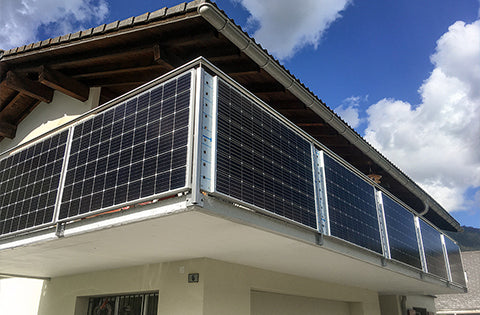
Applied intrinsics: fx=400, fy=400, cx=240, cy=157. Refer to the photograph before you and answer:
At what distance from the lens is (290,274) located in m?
9.27

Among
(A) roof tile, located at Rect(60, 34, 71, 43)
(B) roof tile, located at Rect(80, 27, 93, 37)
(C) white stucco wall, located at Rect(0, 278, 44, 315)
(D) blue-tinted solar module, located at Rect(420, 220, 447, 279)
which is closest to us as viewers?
(B) roof tile, located at Rect(80, 27, 93, 37)

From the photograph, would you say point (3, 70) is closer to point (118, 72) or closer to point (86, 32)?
point (118, 72)

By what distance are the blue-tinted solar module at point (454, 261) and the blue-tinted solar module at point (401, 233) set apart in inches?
168

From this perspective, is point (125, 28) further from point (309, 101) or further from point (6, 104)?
point (6, 104)

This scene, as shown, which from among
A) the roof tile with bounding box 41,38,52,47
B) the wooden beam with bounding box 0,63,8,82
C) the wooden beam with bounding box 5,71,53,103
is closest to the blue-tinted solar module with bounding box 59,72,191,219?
the roof tile with bounding box 41,38,52,47

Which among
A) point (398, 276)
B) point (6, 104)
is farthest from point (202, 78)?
point (6, 104)

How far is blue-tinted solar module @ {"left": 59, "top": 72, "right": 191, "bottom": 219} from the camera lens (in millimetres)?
4684

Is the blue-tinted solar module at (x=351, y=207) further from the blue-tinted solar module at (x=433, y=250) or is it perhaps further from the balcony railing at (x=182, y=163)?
the blue-tinted solar module at (x=433, y=250)

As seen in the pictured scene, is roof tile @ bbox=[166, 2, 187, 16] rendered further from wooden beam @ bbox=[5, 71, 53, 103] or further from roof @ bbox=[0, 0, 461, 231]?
wooden beam @ bbox=[5, 71, 53, 103]

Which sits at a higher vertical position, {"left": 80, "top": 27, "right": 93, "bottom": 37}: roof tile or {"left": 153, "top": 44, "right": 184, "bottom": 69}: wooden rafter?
{"left": 80, "top": 27, "right": 93, "bottom": 37}: roof tile

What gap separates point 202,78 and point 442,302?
27646mm

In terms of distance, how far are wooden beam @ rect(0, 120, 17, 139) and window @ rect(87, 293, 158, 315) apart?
545 cm

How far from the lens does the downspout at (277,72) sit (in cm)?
571

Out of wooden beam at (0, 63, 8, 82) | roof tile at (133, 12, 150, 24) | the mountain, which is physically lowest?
roof tile at (133, 12, 150, 24)
